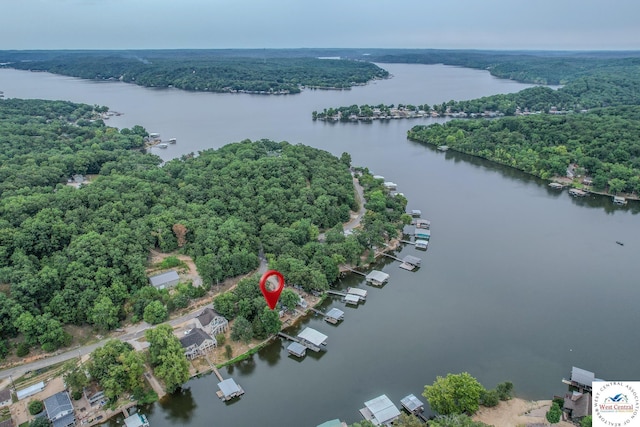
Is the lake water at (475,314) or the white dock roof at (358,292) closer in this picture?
the lake water at (475,314)

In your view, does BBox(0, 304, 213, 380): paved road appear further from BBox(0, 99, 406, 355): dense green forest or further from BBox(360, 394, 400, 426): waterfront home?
BBox(360, 394, 400, 426): waterfront home

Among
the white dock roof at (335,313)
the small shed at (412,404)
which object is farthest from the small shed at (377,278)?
the small shed at (412,404)

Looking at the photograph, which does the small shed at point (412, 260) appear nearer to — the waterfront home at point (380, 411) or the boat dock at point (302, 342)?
the boat dock at point (302, 342)

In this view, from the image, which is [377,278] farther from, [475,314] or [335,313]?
[475,314]

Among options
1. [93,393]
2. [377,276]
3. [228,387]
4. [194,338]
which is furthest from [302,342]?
[93,393]

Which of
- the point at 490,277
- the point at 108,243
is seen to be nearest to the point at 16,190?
the point at 108,243
